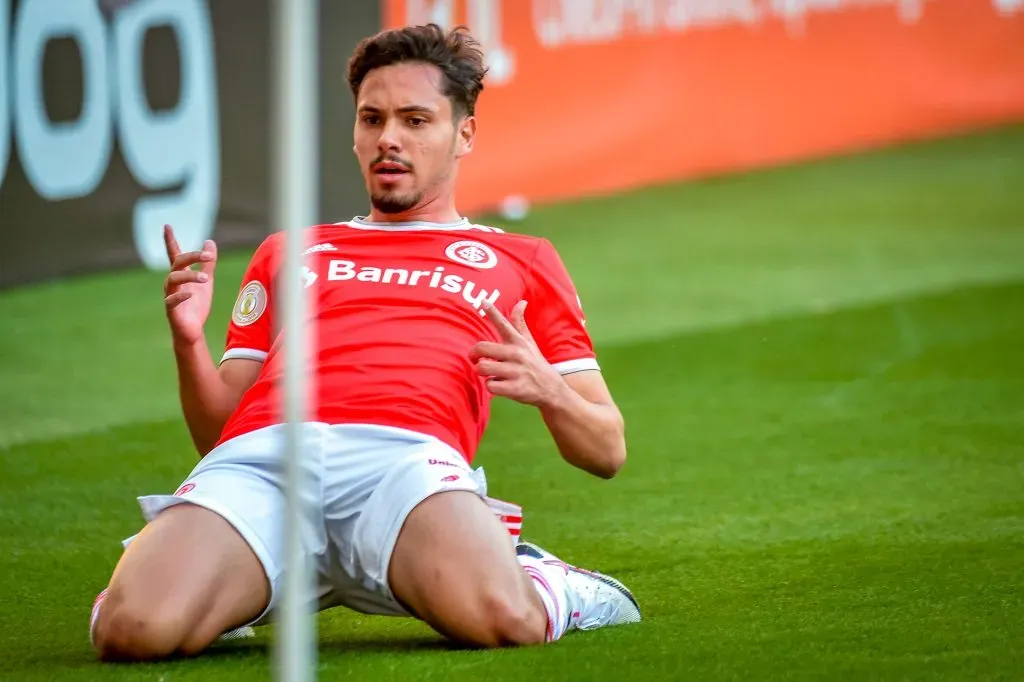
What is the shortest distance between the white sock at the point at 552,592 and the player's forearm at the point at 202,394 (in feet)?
2.56

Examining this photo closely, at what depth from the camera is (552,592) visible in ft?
12.8

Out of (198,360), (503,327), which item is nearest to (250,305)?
(198,360)

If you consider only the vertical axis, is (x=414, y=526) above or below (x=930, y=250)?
above

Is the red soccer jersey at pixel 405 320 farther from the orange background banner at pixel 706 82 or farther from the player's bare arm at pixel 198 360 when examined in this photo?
the orange background banner at pixel 706 82

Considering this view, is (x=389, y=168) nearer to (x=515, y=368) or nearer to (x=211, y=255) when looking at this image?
(x=211, y=255)

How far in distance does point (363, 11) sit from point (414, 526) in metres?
6.95

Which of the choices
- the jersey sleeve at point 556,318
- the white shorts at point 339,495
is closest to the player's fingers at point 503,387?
the white shorts at point 339,495

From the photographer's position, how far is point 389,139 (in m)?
4.18

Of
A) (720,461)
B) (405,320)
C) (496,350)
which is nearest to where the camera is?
(496,350)

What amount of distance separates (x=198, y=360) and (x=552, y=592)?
0.94 m

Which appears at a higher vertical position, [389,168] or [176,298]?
[389,168]

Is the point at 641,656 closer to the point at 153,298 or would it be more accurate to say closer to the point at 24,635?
the point at 24,635

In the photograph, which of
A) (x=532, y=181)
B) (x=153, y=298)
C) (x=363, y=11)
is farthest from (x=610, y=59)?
(x=153, y=298)

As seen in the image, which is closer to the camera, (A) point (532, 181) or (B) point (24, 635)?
(B) point (24, 635)
